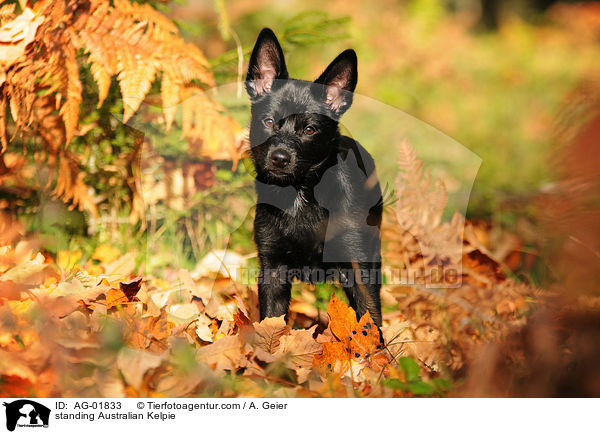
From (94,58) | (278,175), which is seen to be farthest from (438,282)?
(94,58)

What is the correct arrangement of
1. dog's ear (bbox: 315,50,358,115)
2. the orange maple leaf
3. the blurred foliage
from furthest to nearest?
the blurred foliage, dog's ear (bbox: 315,50,358,115), the orange maple leaf

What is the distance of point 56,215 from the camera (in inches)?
123

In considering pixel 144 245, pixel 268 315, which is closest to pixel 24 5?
pixel 144 245

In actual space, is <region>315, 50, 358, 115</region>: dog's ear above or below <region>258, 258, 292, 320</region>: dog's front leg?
above

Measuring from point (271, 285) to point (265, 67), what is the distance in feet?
3.23

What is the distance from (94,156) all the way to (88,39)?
961 millimetres

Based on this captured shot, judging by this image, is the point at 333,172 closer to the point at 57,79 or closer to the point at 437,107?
the point at 57,79

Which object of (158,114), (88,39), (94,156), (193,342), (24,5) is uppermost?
(24,5)

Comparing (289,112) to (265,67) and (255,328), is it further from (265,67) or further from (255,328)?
(255,328)

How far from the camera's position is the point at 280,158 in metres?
2.04

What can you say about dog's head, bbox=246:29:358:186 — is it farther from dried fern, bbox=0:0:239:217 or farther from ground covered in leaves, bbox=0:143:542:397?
dried fern, bbox=0:0:239:217

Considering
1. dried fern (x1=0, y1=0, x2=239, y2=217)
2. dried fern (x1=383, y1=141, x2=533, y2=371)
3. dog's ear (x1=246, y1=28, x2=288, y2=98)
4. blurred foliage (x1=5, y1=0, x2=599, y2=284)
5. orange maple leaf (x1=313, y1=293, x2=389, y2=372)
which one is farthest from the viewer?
blurred foliage (x1=5, y1=0, x2=599, y2=284)

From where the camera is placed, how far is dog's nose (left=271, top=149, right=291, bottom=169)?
6.68 feet
